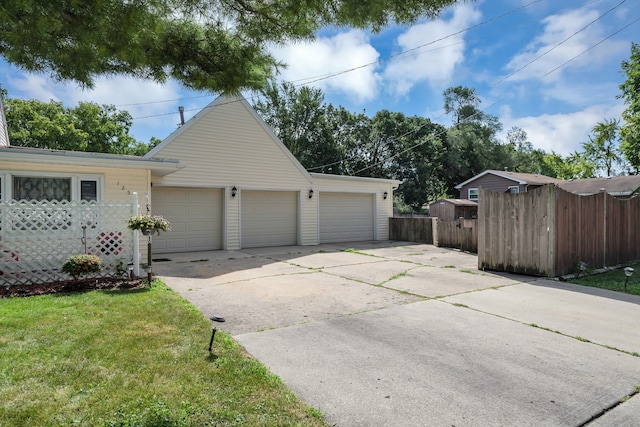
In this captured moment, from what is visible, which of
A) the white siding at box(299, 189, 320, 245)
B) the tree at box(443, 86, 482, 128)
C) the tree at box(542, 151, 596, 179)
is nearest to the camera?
the white siding at box(299, 189, 320, 245)

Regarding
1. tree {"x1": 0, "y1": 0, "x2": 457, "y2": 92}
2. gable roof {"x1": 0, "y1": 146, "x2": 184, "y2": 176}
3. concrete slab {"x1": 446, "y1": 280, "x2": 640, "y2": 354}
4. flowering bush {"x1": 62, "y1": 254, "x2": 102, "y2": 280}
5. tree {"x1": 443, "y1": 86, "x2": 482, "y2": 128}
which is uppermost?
tree {"x1": 443, "y1": 86, "x2": 482, "y2": 128}

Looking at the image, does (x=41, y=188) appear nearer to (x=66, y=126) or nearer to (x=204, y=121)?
(x=204, y=121)

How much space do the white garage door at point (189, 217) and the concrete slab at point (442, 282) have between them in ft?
22.4

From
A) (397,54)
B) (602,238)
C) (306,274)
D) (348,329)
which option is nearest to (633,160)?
(602,238)

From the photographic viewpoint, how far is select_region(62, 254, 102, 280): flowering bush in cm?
590

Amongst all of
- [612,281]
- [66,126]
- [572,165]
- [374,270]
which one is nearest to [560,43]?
[612,281]

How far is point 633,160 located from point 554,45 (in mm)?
9805

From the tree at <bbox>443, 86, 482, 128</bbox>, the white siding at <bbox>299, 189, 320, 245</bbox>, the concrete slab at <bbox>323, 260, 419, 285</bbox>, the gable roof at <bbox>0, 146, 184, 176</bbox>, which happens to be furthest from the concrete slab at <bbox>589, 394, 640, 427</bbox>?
the tree at <bbox>443, 86, 482, 128</bbox>

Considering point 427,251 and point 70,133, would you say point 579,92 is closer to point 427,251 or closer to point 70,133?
point 427,251

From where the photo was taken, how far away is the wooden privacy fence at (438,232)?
38.3 feet

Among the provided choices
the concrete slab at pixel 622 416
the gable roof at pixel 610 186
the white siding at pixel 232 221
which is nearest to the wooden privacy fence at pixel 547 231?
the concrete slab at pixel 622 416

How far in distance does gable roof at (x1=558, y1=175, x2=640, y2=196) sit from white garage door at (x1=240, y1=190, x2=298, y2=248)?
13654mm

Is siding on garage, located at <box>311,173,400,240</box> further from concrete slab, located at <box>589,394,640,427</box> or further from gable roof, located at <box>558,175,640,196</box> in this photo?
concrete slab, located at <box>589,394,640,427</box>

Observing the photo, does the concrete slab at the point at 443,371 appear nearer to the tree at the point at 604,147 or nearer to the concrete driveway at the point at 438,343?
the concrete driveway at the point at 438,343
